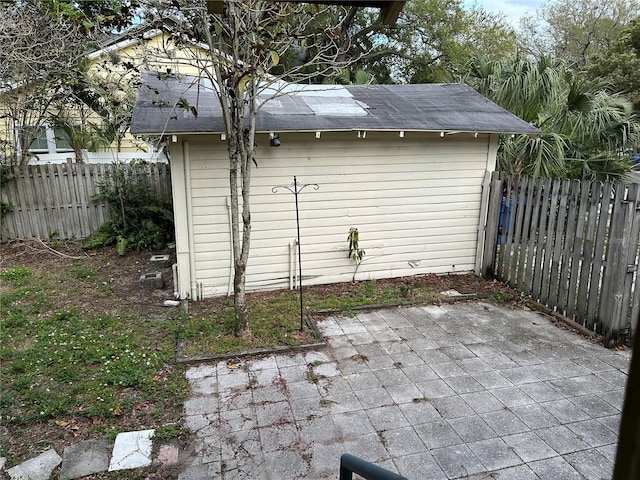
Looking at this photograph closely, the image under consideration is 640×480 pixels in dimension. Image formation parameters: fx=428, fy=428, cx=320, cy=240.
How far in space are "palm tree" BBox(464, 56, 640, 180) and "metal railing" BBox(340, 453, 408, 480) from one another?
6207 mm

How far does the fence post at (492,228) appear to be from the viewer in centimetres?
604

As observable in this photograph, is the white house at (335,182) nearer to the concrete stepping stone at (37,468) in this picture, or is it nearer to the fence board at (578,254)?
the fence board at (578,254)

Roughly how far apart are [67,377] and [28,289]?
2.85m

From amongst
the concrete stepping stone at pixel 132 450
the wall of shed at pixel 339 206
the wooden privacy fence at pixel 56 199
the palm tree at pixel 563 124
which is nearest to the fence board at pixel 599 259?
the wall of shed at pixel 339 206

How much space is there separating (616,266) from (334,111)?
12.7 feet

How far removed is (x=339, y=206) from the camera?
6043 millimetres

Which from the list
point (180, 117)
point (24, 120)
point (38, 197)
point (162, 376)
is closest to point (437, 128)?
point (180, 117)

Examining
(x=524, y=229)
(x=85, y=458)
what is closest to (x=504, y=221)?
(x=524, y=229)

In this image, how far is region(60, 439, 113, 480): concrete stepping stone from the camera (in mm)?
2705

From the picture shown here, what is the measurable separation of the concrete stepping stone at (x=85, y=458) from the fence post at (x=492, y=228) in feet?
17.3

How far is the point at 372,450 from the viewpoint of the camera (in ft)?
9.49

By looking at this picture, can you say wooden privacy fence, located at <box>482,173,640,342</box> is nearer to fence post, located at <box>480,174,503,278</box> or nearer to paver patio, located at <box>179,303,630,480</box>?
fence post, located at <box>480,174,503,278</box>

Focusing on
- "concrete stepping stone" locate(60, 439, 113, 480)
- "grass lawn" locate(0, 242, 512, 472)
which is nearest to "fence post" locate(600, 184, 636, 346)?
"grass lawn" locate(0, 242, 512, 472)

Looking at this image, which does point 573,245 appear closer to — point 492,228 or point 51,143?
point 492,228
